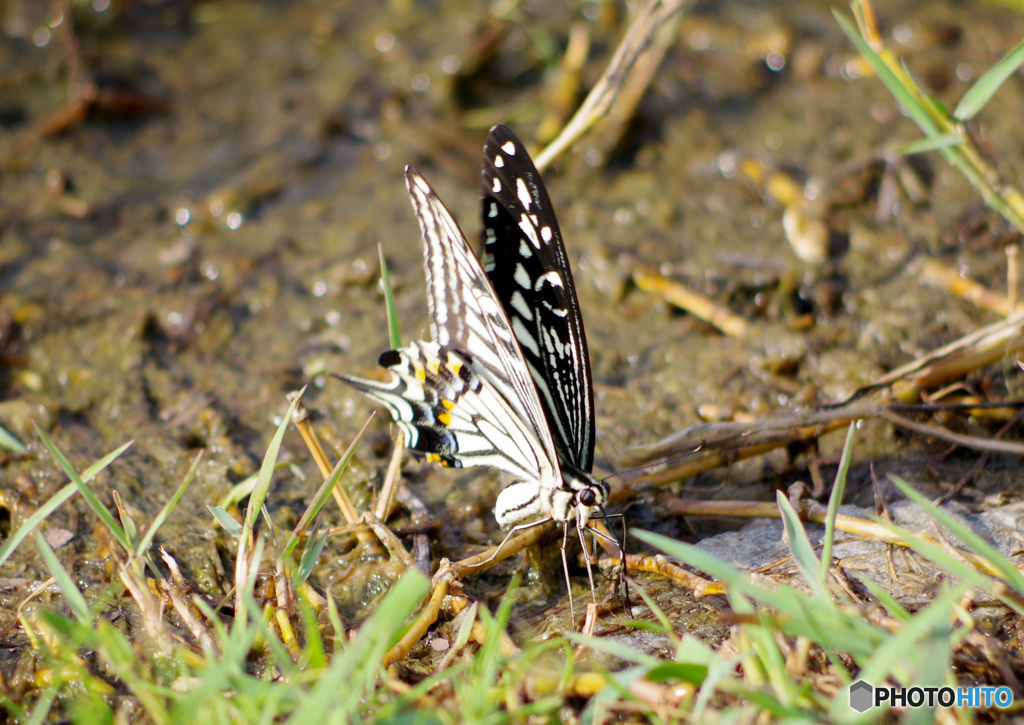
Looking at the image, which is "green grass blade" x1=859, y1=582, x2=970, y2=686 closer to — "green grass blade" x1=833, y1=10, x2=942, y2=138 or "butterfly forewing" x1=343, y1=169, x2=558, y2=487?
"butterfly forewing" x1=343, y1=169, x2=558, y2=487

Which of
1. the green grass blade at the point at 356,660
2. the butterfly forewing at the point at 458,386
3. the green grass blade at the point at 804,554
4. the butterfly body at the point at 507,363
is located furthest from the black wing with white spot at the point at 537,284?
the green grass blade at the point at 356,660

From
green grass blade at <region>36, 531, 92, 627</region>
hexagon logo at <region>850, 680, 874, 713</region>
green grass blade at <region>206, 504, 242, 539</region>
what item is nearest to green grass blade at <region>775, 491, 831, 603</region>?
hexagon logo at <region>850, 680, 874, 713</region>

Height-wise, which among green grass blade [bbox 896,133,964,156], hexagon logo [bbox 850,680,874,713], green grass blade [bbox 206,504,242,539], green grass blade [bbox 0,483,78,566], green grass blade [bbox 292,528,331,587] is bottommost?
hexagon logo [bbox 850,680,874,713]

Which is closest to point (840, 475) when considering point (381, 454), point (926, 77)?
point (381, 454)

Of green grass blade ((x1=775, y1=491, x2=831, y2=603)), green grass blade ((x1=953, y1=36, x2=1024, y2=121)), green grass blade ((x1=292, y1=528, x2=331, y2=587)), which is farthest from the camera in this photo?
green grass blade ((x1=953, y1=36, x2=1024, y2=121))

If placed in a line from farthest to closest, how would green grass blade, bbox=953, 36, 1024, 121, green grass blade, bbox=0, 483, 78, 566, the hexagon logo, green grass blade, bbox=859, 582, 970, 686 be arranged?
green grass blade, bbox=953, 36, 1024, 121, green grass blade, bbox=0, 483, 78, 566, the hexagon logo, green grass blade, bbox=859, 582, 970, 686

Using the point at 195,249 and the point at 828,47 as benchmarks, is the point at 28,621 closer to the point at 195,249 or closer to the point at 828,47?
the point at 195,249

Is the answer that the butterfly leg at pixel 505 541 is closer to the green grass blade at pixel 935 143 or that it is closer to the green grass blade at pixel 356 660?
the green grass blade at pixel 356 660

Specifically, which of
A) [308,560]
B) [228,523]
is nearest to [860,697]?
[308,560]

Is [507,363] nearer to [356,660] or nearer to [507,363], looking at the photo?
[507,363]
